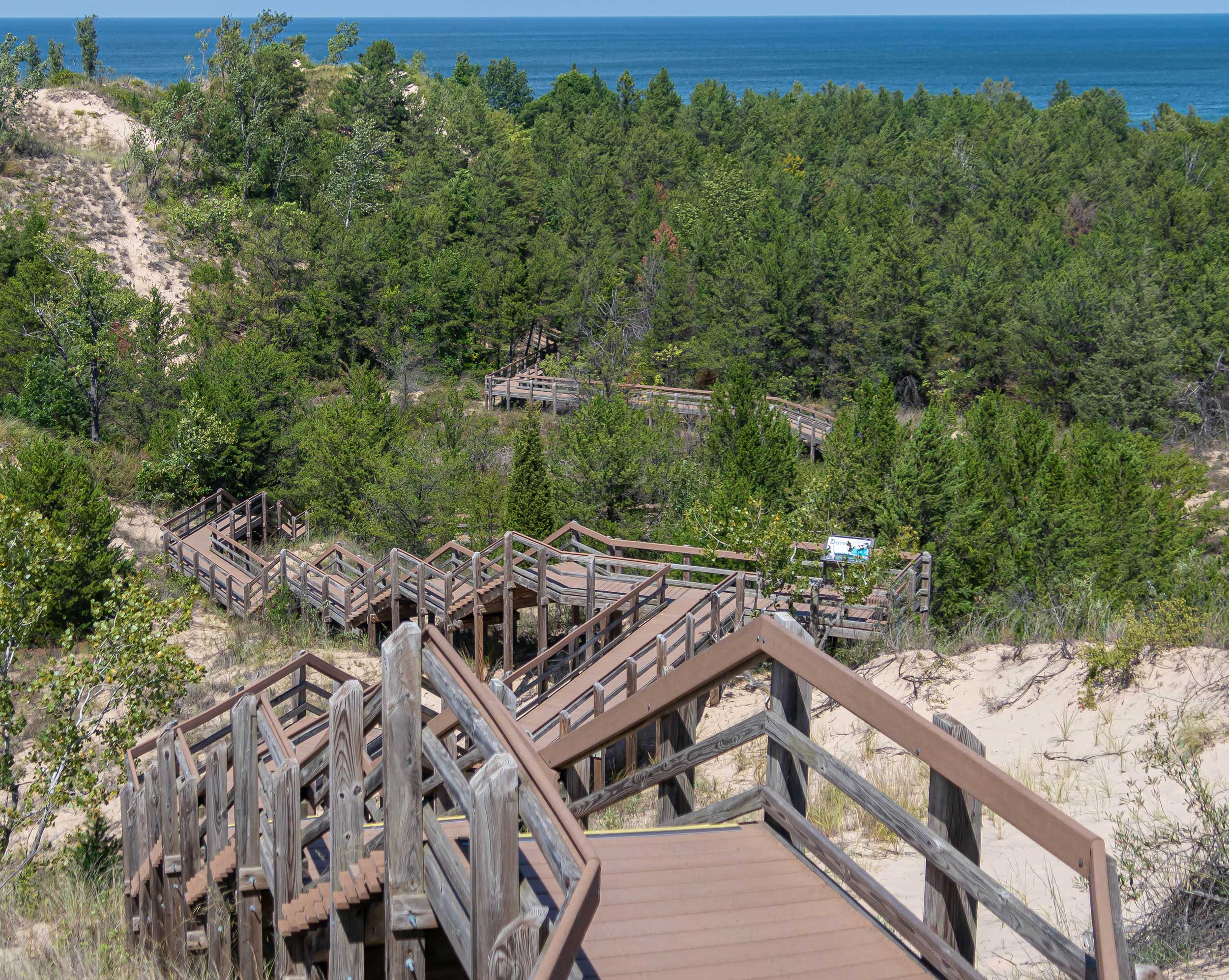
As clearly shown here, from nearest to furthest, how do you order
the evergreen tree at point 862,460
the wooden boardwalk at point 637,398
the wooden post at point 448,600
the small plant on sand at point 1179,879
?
1. the small plant on sand at point 1179,879
2. the wooden post at point 448,600
3. the evergreen tree at point 862,460
4. the wooden boardwalk at point 637,398

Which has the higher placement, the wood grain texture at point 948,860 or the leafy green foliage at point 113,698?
the wood grain texture at point 948,860

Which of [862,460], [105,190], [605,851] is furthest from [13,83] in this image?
[605,851]

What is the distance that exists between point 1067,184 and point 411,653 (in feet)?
195

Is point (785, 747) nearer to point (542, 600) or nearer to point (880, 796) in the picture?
point (880, 796)

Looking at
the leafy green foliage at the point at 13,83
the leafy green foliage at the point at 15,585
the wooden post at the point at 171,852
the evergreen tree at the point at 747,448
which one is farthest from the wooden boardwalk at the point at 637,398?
the leafy green foliage at the point at 13,83

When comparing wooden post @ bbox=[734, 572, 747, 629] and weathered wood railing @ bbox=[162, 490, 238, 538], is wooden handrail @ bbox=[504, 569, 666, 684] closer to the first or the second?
wooden post @ bbox=[734, 572, 747, 629]

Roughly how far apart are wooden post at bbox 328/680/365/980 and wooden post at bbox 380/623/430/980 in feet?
1.10

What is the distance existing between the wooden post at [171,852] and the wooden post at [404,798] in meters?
3.08

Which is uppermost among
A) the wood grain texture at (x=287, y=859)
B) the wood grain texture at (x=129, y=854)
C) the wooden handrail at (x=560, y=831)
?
the wooden handrail at (x=560, y=831)

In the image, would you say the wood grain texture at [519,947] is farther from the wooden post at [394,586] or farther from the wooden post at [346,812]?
the wooden post at [394,586]

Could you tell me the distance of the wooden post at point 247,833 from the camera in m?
5.75

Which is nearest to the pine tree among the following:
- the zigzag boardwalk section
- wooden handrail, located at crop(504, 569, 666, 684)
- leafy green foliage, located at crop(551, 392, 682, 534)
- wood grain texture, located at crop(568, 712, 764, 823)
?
leafy green foliage, located at crop(551, 392, 682, 534)

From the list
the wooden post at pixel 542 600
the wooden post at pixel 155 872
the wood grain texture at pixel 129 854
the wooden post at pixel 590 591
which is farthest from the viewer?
the wooden post at pixel 542 600

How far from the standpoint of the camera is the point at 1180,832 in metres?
6.34
